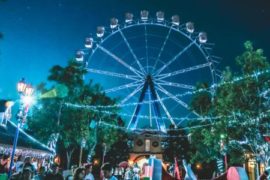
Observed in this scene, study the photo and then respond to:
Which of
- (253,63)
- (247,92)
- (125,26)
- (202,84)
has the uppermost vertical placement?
(125,26)

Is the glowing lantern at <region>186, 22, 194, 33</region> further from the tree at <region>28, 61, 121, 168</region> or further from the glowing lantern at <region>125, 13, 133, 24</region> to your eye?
the tree at <region>28, 61, 121, 168</region>

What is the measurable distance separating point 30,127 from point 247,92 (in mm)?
19836

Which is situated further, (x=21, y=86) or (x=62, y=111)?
(x=62, y=111)

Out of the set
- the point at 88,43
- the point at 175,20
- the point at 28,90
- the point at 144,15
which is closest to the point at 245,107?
the point at 28,90

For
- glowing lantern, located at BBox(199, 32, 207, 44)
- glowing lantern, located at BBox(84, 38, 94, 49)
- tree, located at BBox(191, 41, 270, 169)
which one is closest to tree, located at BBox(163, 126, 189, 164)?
glowing lantern, located at BBox(199, 32, 207, 44)

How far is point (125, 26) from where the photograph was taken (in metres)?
35.8

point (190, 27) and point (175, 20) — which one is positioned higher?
point (175, 20)

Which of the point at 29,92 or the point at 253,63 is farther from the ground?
the point at 253,63

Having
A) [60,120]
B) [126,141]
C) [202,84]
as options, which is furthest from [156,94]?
[126,141]

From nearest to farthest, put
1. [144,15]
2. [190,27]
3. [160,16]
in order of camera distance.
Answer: [190,27], [160,16], [144,15]

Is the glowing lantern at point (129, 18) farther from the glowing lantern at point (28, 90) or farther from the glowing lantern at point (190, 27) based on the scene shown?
the glowing lantern at point (28, 90)

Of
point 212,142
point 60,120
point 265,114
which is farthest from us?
point 60,120

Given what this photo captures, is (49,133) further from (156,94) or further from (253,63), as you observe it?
(253,63)

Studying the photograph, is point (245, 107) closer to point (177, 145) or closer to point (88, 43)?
point (88, 43)
